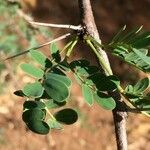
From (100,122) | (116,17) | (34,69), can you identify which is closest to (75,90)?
(100,122)

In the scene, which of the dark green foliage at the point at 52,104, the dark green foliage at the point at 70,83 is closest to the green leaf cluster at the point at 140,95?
the dark green foliage at the point at 70,83

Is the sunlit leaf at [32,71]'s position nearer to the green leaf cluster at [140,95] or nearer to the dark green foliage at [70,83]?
the dark green foliage at [70,83]

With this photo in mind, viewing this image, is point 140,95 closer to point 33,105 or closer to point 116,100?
point 116,100

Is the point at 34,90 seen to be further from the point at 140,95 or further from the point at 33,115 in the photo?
the point at 140,95

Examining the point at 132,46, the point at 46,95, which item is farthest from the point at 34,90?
the point at 132,46

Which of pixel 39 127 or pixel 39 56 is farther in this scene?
pixel 39 56

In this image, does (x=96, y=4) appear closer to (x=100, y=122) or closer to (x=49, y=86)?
(x=100, y=122)

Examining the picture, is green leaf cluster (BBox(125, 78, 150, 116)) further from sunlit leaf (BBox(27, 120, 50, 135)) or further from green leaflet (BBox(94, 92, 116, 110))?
sunlit leaf (BBox(27, 120, 50, 135))

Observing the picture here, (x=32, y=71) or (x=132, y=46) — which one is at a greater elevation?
(x=132, y=46)

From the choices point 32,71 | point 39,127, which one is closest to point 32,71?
point 32,71
